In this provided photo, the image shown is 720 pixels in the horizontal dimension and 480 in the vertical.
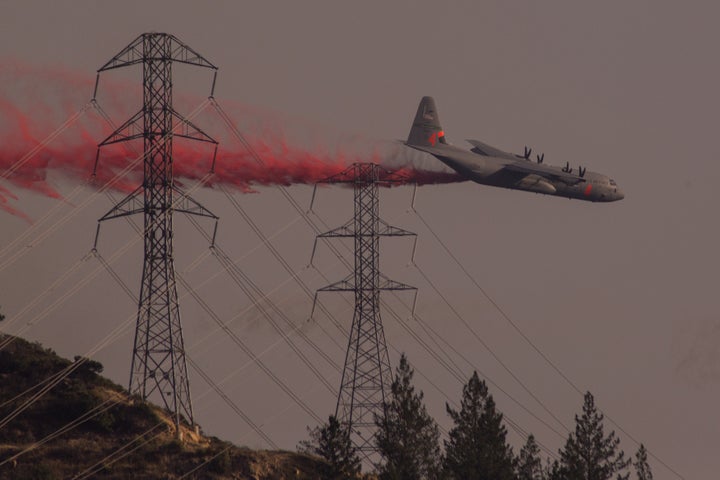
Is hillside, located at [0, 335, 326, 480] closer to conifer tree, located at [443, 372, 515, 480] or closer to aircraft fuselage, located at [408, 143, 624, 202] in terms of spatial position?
conifer tree, located at [443, 372, 515, 480]

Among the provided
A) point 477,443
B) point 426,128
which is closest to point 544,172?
point 426,128

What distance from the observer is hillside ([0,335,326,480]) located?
103500 millimetres

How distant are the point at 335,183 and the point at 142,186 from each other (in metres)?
26.6

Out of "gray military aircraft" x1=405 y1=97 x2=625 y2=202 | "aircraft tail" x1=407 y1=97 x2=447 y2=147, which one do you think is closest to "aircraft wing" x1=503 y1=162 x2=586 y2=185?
"gray military aircraft" x1=405 y1=97 x2=625 y2=202

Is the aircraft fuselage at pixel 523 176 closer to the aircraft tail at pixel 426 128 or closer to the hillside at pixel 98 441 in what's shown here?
the aircraft tail at pixel 426 128

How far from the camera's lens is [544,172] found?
6211 inches

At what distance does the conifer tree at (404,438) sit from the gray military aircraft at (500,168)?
1273 inches

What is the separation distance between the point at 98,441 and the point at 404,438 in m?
22.7

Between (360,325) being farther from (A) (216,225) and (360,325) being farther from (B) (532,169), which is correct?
(B) (532,169)

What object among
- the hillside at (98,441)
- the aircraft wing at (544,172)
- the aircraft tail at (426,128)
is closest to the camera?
the hillside at (98,441)

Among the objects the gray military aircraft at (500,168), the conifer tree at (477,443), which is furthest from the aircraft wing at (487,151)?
the conifer tree at (477,443)

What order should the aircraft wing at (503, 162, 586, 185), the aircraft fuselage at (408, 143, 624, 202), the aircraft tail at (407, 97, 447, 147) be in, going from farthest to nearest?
1. the aircraft tail at (407, 97, 447, 147)
2. the aircraft wing at (503, 162, 586, 185)
3. the aircraft fuselage at (408, 143, 624, 202)

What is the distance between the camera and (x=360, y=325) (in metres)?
124

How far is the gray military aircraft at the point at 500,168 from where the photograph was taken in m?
151
